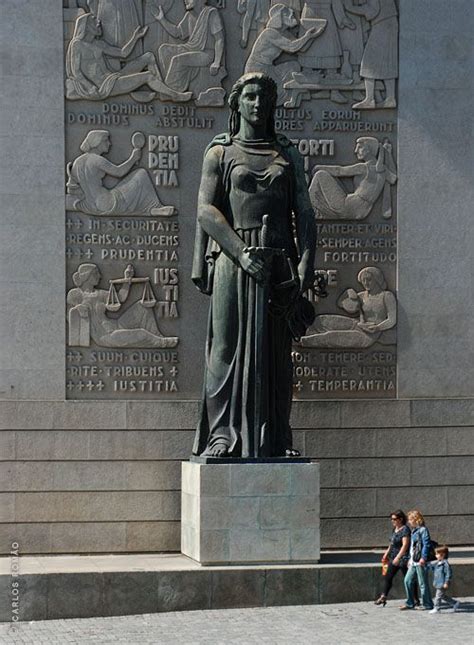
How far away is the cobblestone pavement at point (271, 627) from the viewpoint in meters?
10.3

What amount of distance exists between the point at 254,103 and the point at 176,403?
3.23 m

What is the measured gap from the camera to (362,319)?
14.1 meters

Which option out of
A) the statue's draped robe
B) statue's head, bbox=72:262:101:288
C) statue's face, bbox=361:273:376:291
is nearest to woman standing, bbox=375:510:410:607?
the statue's draped robe

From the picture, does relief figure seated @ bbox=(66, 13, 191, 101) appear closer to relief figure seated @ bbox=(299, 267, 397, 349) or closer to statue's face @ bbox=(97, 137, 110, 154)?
statue's face @ bbox=(97, 137, 110, 154)

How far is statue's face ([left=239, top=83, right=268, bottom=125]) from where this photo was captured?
12359 millimetres

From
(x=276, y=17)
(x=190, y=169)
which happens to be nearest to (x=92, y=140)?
Result: (x=190, y=169)

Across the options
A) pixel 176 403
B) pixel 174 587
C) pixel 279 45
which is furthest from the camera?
pixel 279 45

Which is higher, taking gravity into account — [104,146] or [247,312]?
[104,146]

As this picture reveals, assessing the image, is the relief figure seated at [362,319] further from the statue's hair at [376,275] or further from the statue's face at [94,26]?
the statue's face at [94,26]

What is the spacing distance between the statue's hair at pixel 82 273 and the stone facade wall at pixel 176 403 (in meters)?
0.15

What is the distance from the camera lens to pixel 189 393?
545 inches

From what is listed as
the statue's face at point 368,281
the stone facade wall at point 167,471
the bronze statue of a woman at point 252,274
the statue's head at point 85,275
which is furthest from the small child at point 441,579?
the statue's head at point 85,275

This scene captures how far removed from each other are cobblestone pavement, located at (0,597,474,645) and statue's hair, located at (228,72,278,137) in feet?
14.4

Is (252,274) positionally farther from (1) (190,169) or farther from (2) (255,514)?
(1) (190,169)
